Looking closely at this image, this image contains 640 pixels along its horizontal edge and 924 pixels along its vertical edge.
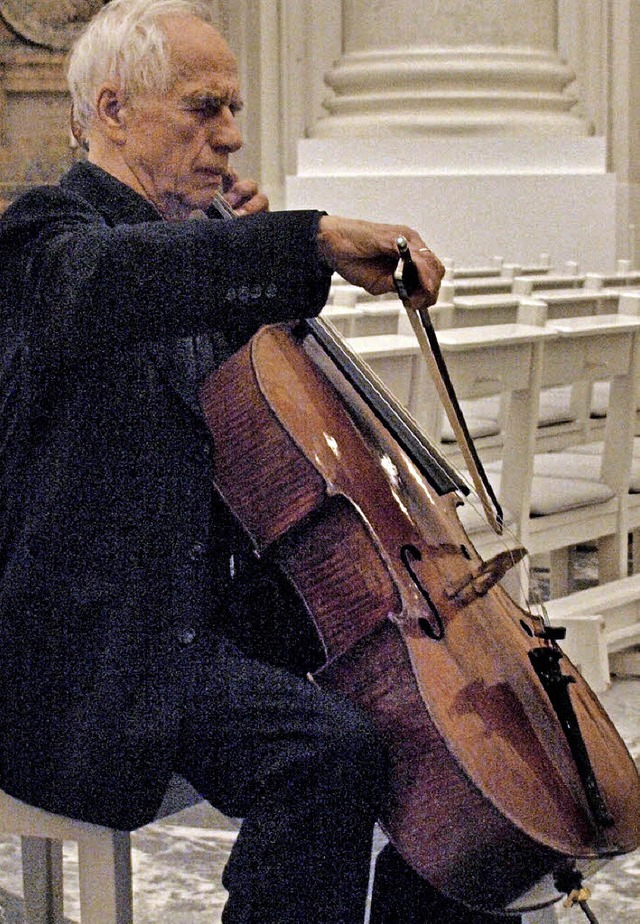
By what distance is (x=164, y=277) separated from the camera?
1573mm

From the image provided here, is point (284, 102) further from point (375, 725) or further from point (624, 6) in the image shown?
point (375, 725)

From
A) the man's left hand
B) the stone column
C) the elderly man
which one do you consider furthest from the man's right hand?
the stone column

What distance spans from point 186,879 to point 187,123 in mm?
1516

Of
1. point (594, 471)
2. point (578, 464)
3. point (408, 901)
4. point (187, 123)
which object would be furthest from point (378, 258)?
point (578, 464)

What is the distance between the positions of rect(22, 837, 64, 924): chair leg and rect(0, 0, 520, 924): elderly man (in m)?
0.63

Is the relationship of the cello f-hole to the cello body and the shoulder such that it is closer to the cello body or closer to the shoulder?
the cello body

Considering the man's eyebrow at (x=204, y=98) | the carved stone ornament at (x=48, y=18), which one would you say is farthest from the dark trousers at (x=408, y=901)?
the carved stone ornament at (x=48, y=18)

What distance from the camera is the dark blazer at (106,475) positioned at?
159cm

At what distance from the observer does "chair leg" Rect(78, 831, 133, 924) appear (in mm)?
1707

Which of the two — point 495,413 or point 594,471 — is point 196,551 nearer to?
point 594,471

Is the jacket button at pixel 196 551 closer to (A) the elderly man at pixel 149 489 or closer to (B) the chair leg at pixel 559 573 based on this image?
(A) the elderly man at pixel 149 489

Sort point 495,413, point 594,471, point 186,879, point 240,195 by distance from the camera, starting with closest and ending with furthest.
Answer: point 240,195, point 186,879, point 594,471, point 495,413

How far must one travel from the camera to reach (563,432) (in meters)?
4.89

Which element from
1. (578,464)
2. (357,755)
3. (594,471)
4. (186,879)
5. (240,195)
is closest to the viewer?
(357,755)
